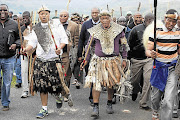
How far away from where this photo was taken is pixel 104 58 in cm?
625

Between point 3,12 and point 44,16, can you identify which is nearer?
point 44,16

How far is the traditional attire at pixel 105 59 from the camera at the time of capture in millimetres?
6172

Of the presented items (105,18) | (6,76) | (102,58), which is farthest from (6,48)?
(105,18)

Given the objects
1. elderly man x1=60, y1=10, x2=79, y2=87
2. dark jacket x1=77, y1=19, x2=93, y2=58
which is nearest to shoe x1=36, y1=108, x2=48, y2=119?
elderly man x1=60, y1=10, x2=79, y2=87

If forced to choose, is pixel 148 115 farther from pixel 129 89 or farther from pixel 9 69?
pixel 9 69

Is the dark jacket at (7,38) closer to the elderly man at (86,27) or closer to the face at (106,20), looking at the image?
the elderly man at (86,27)

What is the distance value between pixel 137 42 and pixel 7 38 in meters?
2.94

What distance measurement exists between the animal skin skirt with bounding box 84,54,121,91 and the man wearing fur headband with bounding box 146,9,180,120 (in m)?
1.02

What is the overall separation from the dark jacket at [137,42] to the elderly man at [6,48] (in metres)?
2.63

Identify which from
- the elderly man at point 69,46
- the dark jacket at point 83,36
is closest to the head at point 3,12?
the elderly man at point 69,46

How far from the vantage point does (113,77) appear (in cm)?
619

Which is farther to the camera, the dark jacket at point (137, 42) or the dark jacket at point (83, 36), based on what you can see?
the dark jacket at point (83, 36)

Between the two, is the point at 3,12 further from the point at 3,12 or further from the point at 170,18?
the point at 170,18

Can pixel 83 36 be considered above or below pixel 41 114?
above
